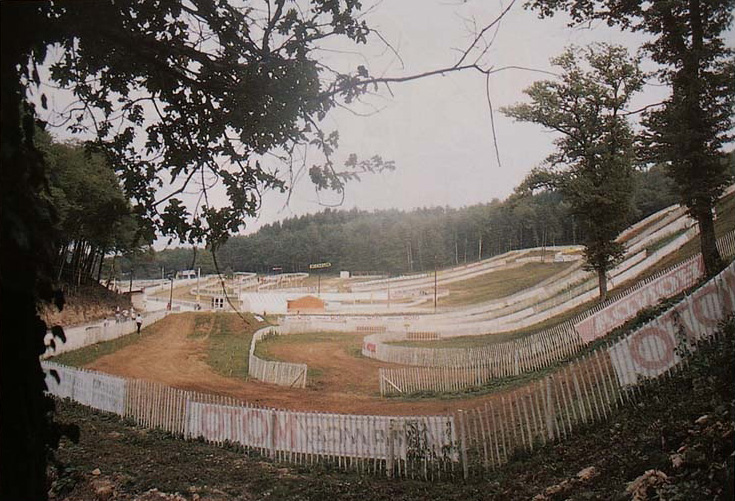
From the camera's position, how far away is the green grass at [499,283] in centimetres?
4234

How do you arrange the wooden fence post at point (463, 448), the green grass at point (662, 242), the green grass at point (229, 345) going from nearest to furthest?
the wooden fence post at point (463, 448) → the green grass at point (229, 345) → the green grass at point (662, 242)

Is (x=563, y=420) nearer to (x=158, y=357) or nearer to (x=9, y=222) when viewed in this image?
(x=9, y=222)

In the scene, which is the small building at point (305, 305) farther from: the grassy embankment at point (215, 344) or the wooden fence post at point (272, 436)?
the wooden fence post at point (272, 436)

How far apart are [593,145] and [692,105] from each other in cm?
951

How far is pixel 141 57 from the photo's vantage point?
4141 millimetres

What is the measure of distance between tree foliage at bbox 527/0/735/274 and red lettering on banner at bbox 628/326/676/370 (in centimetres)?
692

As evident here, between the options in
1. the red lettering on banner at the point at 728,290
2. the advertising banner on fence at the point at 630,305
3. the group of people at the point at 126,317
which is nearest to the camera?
the red lettering on banner at the point at 728,290

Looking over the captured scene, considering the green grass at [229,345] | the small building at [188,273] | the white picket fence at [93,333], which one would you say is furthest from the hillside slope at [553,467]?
the white picket fence at [93,333]

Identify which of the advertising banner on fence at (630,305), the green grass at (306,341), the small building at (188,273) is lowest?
the green grass at (306,341)

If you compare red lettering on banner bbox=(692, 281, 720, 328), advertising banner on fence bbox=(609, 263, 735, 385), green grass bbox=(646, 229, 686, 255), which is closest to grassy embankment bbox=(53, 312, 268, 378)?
advertising banner on fence bbox=(609, 263, 735, 385)

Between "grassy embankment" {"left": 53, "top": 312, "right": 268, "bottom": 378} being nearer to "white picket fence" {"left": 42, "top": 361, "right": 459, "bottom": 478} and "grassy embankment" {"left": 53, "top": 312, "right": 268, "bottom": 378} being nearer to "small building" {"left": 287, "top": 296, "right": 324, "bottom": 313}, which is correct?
"white picket fence" {"left": 42, "top": 361, "right": 459, "bottom": 478}

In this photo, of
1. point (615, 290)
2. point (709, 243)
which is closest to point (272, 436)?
point (709, 243)

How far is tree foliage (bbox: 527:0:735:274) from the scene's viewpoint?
41.5ft

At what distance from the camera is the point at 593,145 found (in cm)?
2227
